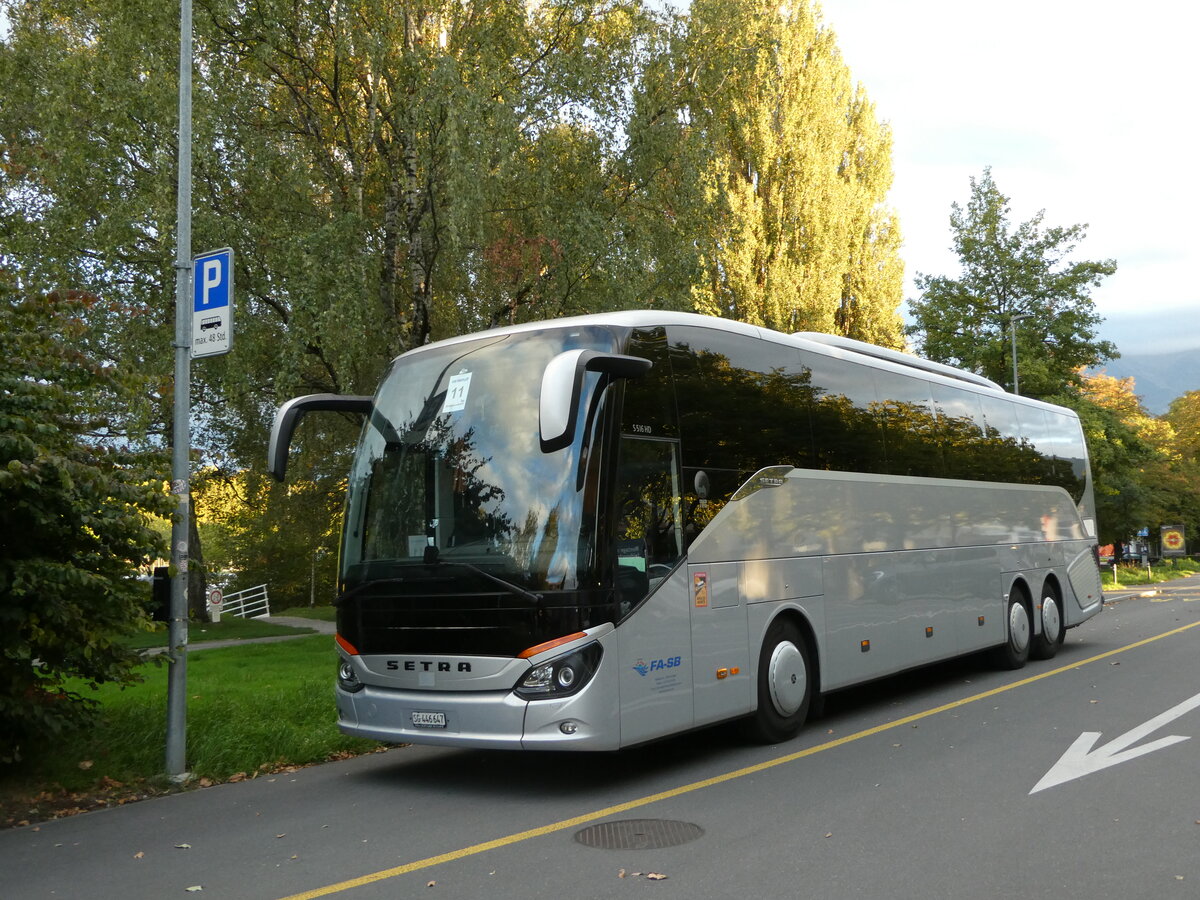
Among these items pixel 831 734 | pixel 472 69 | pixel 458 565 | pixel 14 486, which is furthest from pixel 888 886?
pixel 472 69

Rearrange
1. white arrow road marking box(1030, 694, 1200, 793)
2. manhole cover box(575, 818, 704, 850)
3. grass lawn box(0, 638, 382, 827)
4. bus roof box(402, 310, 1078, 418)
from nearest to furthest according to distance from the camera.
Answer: manhole cover box(575, 818, 704, 850) < white arrow road marking box(1030, 694, 1200, 793) < grass lawn box(0, 638, 382, 827) < bus roof box(402, 310, 1078, 418)

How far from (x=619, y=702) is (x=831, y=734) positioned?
3.10 meters

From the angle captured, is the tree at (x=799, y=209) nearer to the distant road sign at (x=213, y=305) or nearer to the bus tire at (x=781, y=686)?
the bus tire at (x=781, y=686)

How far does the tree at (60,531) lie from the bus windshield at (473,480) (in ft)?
5.47

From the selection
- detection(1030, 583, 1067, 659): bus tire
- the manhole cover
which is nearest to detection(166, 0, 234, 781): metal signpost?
the manhole cover

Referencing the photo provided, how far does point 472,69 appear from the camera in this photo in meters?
19.3

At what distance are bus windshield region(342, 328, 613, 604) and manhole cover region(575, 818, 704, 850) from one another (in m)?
1.60

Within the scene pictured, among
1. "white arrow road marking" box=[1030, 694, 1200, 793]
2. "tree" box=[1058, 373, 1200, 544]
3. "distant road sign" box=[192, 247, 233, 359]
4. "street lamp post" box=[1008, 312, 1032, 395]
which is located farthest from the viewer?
"tree" box=[1058, 373, 1200, 544]

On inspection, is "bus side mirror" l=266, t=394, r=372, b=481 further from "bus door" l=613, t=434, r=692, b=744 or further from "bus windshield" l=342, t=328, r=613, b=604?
"bus door" l=613, t=434, r=692, b=744

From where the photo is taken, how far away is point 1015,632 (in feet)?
48.1

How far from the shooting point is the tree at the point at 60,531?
7.58 metres

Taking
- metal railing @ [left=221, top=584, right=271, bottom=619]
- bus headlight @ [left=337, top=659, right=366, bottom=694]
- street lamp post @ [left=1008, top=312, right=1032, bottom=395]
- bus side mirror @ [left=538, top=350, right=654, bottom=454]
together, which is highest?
street lamp post @ [left=1008, top=312, right=1032, bottom=395]

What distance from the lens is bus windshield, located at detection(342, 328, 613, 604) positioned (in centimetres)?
761

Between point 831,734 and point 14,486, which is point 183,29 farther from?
point 831,734
